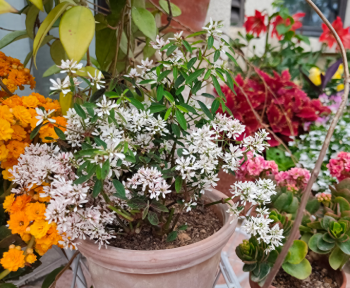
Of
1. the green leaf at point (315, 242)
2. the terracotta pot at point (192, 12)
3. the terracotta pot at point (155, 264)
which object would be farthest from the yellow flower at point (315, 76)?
the terracotta pot at point (155, 264)

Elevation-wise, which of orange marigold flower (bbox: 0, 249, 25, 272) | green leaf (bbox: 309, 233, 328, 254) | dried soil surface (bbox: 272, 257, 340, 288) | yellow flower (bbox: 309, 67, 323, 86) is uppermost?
→ yellow flower (bbox: 309, 67, 323, 86)

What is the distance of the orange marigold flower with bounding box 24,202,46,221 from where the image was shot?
0.56 metres

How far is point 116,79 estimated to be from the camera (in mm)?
561

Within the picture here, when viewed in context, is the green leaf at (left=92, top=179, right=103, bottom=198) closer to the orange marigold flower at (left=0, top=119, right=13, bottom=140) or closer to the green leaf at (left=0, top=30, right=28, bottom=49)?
the orange marigold flower at (left=0, top=119, right=13, bottom=140)

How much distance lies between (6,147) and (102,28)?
355mm

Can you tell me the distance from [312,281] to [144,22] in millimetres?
830

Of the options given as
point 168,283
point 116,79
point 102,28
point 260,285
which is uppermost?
point 102,28

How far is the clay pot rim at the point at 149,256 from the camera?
19.3 inches

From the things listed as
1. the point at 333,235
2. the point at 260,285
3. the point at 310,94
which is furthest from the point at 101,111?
the point at 310,94

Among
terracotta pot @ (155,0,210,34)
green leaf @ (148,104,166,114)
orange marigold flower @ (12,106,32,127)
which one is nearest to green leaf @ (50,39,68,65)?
orange marigold flower @ (12,106,32,127)

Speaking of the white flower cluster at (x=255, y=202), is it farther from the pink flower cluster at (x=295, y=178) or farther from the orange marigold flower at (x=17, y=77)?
the orange marigold flower at (x=17, y=77)

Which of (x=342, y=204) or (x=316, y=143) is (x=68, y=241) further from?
(x=316, y=143)

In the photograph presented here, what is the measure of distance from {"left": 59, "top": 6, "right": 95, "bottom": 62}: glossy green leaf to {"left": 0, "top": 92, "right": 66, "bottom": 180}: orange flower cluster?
209 millimetres

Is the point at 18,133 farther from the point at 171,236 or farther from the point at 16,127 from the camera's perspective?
the point at 171,236
